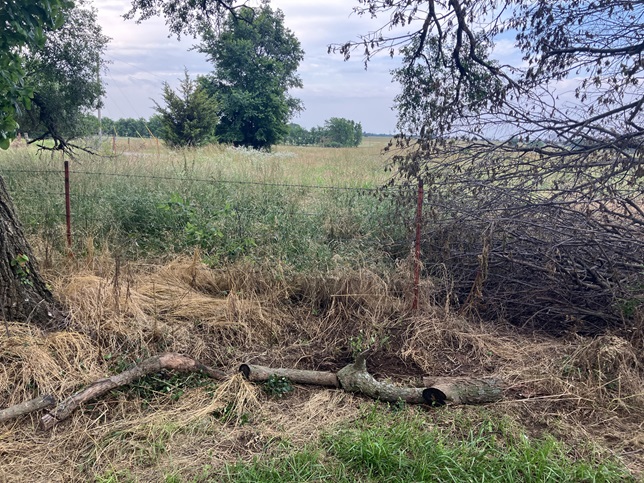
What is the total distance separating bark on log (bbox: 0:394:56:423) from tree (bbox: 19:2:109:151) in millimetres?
7638

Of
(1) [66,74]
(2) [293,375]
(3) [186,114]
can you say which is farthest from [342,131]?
(2) [293,375]

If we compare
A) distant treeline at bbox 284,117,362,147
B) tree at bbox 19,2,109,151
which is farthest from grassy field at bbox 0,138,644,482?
distant treeline at bbox 284,117,362,147

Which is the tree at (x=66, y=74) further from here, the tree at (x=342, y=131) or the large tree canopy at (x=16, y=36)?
the tree at (x=342, y=131)

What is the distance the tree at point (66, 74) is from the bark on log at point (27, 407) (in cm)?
764

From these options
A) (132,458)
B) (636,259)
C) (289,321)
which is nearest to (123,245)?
(289,321)

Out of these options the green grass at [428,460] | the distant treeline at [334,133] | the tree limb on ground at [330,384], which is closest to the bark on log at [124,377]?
the tree limb on ground at [330,384]

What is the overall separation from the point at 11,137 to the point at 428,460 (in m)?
3.82

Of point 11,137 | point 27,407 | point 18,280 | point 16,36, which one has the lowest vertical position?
point 27,407

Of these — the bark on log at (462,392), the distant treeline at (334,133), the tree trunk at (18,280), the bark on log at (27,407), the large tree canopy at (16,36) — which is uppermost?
the distant treeline at (334,133)

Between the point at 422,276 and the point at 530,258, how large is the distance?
1.13 meters

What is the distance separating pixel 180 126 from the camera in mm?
26094

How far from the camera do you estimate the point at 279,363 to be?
3.68 meters

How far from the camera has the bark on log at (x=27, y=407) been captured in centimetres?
275

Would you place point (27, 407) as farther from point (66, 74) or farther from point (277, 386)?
point (66, 74)
